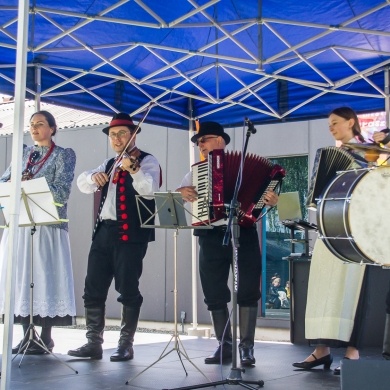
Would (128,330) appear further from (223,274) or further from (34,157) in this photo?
(34,157)

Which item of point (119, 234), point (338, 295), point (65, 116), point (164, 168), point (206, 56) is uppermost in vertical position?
point (65, 116)

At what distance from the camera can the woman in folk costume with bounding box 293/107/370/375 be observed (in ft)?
14.9

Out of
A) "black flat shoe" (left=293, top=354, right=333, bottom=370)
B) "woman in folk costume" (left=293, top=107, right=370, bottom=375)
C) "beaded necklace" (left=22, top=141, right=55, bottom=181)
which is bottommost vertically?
"black flat shoe" (left=293, top=354, right=333, bottom=370)

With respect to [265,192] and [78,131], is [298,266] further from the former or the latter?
[78,131]

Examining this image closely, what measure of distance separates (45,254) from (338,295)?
2.26m

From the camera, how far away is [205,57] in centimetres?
656

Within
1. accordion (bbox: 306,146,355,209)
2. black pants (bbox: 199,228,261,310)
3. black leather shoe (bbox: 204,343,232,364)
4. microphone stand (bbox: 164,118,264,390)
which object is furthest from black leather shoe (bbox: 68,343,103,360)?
accordion (bbox: 306,146,355,209)

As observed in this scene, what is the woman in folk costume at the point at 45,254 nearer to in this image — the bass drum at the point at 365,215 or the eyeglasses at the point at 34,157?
the eyeglasses at the point at 34,157

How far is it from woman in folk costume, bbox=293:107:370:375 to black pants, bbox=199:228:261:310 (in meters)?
0.59

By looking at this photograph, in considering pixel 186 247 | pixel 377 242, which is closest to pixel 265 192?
pixel 377 242

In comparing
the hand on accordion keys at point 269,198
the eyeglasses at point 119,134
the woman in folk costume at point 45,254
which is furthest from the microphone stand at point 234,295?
the woman in folk costume at point 45,254

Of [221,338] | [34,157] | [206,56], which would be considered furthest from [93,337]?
[206,56]

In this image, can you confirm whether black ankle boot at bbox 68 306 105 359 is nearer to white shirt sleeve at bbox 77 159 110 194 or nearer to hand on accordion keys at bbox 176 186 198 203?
white shirt sleeve at bbox 77 159 110 194

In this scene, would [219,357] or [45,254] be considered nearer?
[219,357]
